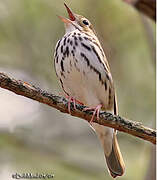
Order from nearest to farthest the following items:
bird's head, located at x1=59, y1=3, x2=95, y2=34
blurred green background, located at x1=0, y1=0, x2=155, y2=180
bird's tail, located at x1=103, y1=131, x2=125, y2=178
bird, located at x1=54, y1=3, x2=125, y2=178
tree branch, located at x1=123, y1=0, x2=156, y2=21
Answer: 1. tree branch, located at x1=123, y1=0, x2=156, y2=21
2. bird, located at x1=54, y1=3, x2=125, y2=178
3. bird's head, located at x1=59, y1=3, x2=95, y2=34
4. bird's tail, located at x1=103, y1=131, x2=125, y2=178
5. blurred green background, located at x1=0, y1=0, x2=155, y2=180

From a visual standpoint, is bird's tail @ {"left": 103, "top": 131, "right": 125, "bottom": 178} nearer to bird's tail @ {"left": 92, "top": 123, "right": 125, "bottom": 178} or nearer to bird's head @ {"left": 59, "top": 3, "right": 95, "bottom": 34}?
bird's tail @ {"left": 92, "top": 123, "right": 125, "bottom": 178}

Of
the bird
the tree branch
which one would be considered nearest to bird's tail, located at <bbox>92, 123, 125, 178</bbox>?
the bird

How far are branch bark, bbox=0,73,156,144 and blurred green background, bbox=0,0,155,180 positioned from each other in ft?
7.13

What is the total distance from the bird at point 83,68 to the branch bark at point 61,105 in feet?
0.93

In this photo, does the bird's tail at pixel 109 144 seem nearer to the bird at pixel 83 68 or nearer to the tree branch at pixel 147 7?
the bird at pixel 83 68

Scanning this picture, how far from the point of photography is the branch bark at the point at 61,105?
3.64m

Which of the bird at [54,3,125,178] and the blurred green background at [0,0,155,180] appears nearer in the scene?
the bird at [54,3,125,178]

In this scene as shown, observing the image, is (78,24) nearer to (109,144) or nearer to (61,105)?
(61,105)

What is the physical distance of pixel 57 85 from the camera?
21.1 feet

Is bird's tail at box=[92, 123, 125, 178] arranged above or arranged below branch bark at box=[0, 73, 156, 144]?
above

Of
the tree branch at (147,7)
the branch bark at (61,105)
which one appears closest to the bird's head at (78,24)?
the tree branch at (147,7)

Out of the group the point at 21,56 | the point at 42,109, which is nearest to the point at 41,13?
the point at 21,56

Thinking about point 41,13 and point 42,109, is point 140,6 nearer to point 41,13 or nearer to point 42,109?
point 41,13

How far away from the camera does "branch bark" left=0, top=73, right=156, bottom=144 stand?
364 centimetres
